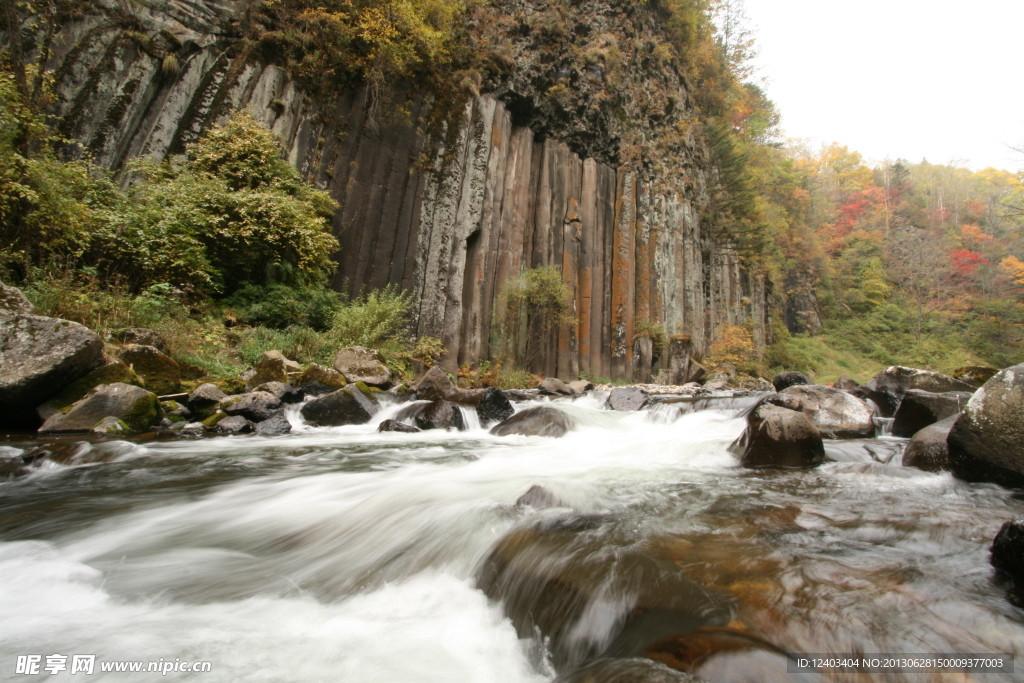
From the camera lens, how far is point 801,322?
31125mm

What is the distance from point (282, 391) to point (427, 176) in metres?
7.17

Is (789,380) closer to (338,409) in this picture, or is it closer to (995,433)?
(995,433)

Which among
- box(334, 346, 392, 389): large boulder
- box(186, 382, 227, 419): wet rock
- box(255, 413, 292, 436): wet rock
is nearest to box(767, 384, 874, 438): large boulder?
box(334, 346, 392, 389): large boulder

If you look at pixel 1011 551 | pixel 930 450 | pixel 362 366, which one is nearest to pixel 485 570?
pixel 1011 551

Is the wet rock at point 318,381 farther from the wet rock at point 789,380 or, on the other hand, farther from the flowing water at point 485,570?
the wet rock at point 789,380

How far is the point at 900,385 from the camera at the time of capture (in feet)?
24.6

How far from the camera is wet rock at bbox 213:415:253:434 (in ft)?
18.9

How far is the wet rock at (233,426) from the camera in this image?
226 inches

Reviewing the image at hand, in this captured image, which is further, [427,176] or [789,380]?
[427,176]

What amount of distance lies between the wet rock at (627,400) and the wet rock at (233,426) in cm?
630

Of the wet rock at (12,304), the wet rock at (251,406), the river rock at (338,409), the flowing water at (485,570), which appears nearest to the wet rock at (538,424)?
the river rock at (338,409)

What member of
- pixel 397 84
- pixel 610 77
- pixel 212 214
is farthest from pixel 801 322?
pixel 212 214

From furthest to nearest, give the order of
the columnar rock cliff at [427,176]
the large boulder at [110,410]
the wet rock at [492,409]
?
the columnar rock cliff at [427,176] < the wet rock at [492,409] < the large boulder at [110,410]

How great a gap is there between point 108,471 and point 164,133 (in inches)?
370
